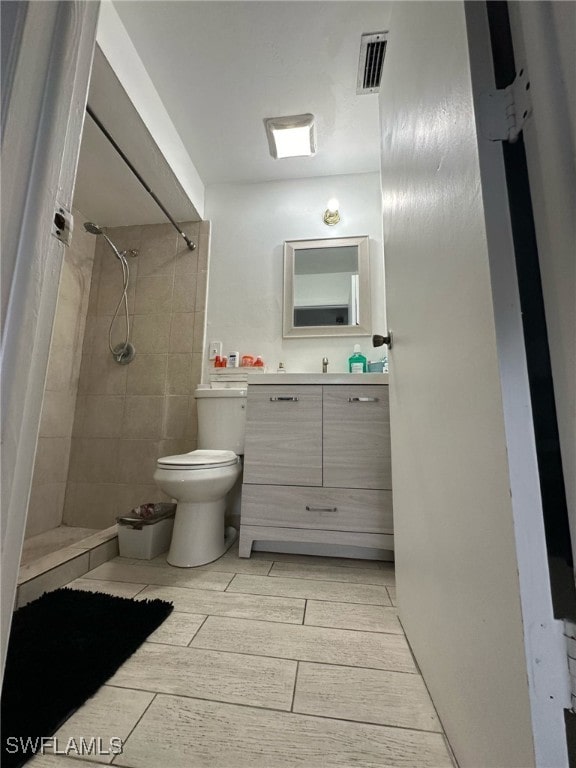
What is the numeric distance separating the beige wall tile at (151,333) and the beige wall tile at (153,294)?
0.05 meters

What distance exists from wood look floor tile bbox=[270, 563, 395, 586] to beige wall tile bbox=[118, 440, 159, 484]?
3.40ft

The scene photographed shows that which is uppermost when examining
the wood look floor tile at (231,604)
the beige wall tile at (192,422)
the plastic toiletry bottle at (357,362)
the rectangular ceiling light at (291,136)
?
the rectangular ceiling light at (291,136)

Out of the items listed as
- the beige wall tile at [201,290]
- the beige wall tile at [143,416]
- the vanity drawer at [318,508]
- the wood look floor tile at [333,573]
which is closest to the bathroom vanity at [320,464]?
the vanity drawer at [318,508]

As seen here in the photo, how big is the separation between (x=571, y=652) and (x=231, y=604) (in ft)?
3.22

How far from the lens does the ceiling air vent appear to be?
4.51 feet

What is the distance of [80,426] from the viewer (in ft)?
6.69

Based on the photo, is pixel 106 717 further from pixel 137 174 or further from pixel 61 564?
pixel 137 174

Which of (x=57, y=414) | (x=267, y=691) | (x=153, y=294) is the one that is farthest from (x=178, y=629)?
(x=153, y=294)

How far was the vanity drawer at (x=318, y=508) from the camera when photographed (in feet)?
4.34

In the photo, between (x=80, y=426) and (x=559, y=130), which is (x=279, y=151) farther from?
(x=80, y=426)

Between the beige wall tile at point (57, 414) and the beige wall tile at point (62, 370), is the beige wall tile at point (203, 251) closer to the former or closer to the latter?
the beige wall tile at point (62, 370)

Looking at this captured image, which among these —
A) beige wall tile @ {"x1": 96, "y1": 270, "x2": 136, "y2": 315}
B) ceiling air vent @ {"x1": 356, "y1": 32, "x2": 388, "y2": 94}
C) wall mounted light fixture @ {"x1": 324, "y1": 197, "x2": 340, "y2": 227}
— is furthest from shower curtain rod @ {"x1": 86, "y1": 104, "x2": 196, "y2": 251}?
ceiling air vent @ {"x1": 356, "y1": 32, "x2": 388, "y2": 94}

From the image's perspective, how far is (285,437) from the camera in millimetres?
1417

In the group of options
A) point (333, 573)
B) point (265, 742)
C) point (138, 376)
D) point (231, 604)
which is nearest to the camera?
point (265, 742)
